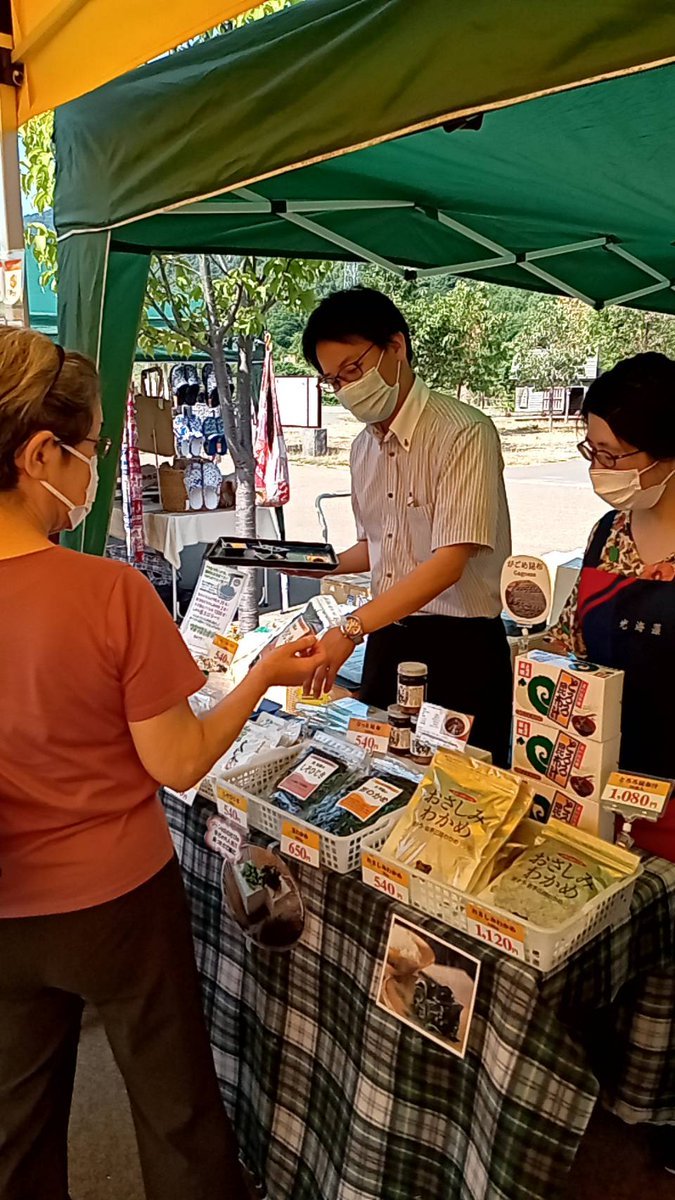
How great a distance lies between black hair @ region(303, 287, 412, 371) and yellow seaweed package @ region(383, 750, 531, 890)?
93 centimetres

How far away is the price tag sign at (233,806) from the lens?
1.46 meters

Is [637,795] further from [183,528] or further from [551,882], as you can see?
[183,528]

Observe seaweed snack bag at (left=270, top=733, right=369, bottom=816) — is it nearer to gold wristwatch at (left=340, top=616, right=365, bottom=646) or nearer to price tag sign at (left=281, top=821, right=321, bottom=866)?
price tag sign at (left=281, top=821, right=321, bottom=866)

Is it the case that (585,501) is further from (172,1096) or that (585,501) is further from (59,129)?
(172,1096)

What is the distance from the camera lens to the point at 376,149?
231 cm

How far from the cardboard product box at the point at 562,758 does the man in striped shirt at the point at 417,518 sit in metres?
0.38

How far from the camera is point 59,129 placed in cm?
202

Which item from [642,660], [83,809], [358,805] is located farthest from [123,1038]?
[642,660]

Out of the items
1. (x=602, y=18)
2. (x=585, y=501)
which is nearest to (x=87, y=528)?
(x=602, y=18)

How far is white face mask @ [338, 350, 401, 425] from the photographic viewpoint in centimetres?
184

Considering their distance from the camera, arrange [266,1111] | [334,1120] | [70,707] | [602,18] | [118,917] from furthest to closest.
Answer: [266,1111], [334,1120], [118,917], [70,707], [602,18]

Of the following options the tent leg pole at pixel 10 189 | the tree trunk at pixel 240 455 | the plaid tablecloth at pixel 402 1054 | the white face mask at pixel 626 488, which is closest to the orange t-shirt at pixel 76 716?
the plaid tablecloth at pixel 402 1054

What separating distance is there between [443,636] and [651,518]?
552 millimetres

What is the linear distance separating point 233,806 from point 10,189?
5.35 ft
